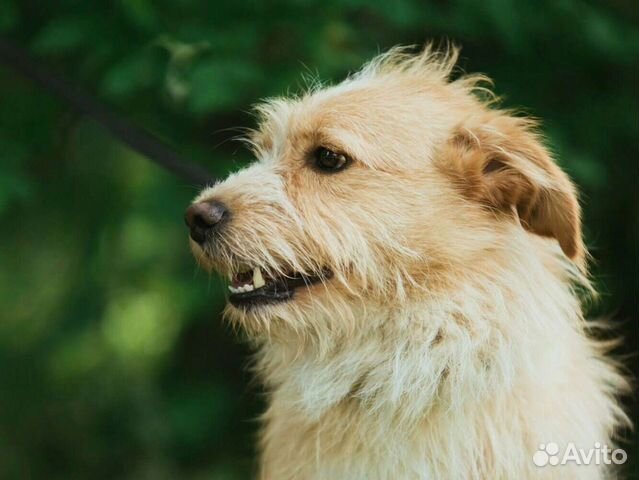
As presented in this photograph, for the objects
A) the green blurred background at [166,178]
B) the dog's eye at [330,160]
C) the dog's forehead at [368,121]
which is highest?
the dog's forehead at [368,121]

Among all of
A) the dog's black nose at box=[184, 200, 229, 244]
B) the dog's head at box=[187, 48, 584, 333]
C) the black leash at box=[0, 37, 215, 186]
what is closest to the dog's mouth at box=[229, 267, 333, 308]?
the dog's head at box=[187, 48, 584, 333]

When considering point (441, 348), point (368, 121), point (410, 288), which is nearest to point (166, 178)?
point (368, 121)

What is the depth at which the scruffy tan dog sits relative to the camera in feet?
8.15

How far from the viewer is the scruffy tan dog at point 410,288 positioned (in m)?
2.48

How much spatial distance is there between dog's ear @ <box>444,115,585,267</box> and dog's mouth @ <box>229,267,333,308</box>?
20.0 inches

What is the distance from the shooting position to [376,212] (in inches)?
99.6

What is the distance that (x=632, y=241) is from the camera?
4.32 m

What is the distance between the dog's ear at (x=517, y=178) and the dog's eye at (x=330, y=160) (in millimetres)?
304

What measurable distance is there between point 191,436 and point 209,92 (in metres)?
1.71

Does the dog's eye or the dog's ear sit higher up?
the dog's ear

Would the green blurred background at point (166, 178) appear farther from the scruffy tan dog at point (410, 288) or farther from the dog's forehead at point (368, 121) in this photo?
the scruffy tan dog at point (410, 288)

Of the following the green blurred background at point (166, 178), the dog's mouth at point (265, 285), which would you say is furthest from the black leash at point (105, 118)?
the dog's mouth at point (265, 285)

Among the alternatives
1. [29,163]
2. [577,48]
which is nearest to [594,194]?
[577,48]

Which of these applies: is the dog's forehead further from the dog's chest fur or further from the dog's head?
the dog's chest fur
